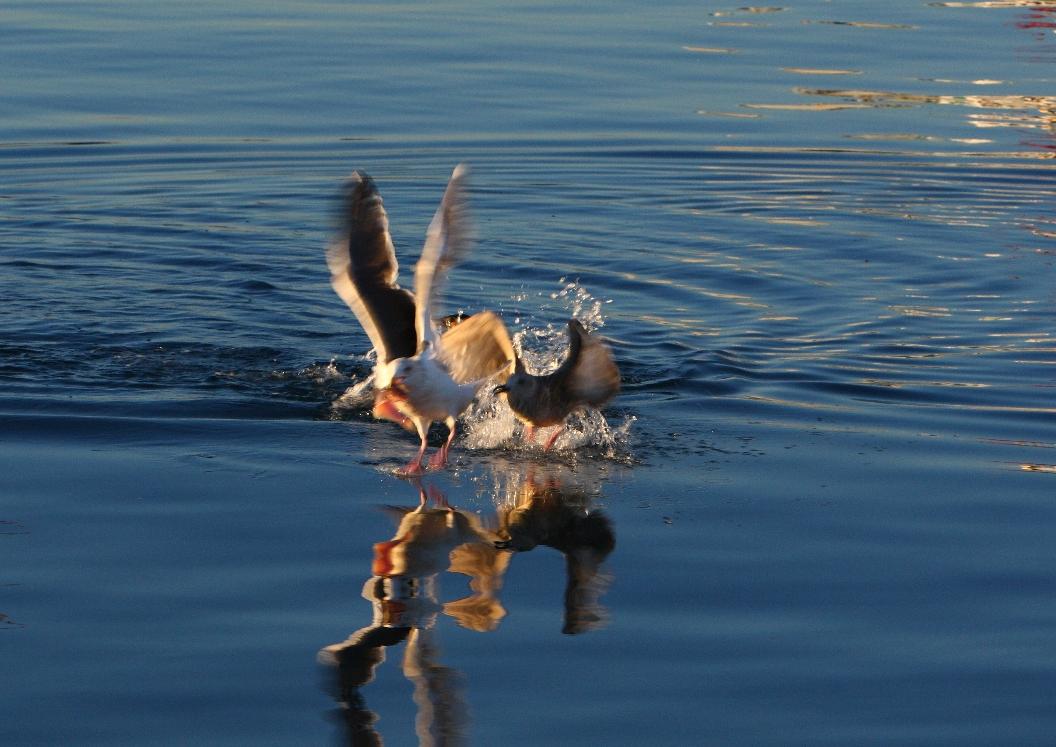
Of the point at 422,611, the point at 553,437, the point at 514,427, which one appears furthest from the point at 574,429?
the point at 422,611

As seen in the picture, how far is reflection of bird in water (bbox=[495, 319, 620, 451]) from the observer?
7973mm

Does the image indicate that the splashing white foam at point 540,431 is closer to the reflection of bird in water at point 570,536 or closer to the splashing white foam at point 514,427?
the splashing white foam at point 514,427

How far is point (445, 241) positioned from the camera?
7406mm

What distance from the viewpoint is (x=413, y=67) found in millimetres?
18547

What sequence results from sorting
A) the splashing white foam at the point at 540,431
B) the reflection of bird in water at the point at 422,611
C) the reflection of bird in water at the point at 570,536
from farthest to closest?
the splashing white foam at the point at 540,431 < the reflection of bird in water at the point at 570,536 < the reflection of bird in water at the point at 422,611

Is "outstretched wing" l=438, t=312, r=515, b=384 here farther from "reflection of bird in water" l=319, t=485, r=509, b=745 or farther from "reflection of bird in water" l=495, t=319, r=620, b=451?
"reflection of bird in water" l=319, t=485, r=509, b=745

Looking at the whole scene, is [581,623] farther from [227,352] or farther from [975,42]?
[975,42]

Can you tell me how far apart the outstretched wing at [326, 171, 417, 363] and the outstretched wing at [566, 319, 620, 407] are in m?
0.79

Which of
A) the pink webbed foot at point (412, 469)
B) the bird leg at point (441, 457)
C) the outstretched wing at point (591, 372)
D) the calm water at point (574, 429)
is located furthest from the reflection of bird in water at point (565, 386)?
the pink webbed foot at point (412, 469)

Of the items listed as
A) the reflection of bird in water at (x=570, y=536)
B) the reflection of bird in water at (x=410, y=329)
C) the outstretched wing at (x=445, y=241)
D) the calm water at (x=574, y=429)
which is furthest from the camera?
the reflection of bird in water at (x=410, y=329)

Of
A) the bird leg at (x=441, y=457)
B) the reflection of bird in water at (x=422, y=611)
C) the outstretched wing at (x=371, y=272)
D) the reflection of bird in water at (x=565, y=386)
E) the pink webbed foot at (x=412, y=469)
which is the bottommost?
the reflection of bird in water at (x=422, y=611)

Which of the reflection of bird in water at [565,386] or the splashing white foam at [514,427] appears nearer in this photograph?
the reflection of bird in water at [565,386]

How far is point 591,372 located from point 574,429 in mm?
370

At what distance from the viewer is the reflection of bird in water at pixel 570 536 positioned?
6.18 m
